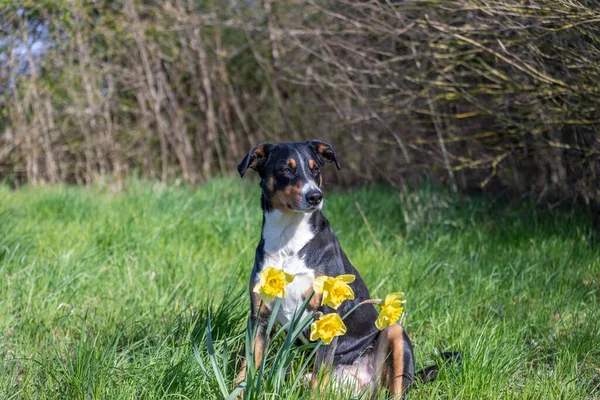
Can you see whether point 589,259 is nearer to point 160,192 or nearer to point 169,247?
point 169,247

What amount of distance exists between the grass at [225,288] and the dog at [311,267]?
0.58 ft

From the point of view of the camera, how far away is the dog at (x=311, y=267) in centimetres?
277

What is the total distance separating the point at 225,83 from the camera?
9078mm

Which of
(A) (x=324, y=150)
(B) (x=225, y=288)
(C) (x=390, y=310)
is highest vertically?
(A) (x=324, y=150)

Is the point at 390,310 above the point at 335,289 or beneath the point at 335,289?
beneath

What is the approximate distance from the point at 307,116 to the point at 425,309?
4.92 meters

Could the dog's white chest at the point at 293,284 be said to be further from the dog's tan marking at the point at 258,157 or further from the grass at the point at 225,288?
the dog's tan marking at the point at 258,157

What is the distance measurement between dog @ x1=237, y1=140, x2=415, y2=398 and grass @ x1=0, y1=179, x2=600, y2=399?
18 centimetres

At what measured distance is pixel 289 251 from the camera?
115 inches

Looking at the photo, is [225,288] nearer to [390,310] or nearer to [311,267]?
[311,267]

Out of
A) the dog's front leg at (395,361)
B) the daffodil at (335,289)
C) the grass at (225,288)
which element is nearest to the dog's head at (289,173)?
the grass at (225,288)

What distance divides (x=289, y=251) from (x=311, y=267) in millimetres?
127

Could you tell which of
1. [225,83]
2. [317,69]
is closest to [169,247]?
[317,69]

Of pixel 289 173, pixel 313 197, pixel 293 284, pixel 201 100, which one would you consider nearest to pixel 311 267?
pixel 293 284
